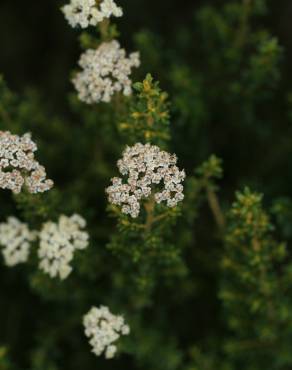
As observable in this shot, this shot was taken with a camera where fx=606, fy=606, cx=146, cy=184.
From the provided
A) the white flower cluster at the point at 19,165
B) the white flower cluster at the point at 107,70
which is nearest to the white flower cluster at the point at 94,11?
the white flower cluster at the point at 107,70

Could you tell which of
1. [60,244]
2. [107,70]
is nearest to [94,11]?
[107,70]

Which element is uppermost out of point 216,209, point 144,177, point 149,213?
point 216,209

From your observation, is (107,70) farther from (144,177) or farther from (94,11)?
(144,177)

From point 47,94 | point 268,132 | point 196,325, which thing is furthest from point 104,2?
point 47,94

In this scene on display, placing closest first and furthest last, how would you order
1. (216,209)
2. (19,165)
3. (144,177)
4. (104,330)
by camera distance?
(144,177), (19,165), (104,330), (216,209)

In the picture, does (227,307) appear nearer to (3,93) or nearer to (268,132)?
(268,132)

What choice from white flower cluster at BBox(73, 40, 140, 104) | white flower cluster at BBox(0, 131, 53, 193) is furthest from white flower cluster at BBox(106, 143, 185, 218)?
white flower cluster at BBox(73, 40, 140, 104)
